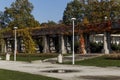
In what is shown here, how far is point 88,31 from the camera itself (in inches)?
2488

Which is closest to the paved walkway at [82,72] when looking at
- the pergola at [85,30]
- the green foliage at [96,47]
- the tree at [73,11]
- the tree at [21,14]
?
the pergola at [85,30]

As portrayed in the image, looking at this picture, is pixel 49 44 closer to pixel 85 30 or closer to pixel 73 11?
pixel 85 30

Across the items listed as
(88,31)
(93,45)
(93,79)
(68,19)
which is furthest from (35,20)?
(93,79)

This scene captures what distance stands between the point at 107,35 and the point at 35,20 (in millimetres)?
45666

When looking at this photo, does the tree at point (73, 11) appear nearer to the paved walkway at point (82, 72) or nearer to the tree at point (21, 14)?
the tree at point (21, 14)

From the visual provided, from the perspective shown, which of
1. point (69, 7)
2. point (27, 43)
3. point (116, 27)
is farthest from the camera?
point (69, 7)

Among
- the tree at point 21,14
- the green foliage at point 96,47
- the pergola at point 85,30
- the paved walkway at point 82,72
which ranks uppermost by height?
the tree at point 21,14

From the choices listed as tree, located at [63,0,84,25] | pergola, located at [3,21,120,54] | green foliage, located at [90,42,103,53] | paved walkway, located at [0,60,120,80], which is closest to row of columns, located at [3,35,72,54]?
pergola, located at [3,21,120,54]

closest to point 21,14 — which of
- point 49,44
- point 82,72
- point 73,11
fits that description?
point 73,11

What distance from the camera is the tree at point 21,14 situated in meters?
100

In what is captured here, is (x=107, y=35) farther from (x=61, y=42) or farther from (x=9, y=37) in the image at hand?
(x=9, y=37)

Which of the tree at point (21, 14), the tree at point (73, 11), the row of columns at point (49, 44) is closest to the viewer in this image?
the row of columns at point (49, 44)

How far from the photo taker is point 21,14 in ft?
339

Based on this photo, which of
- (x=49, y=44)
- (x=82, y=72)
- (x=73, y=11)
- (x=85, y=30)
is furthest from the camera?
(x=73, y=11)
